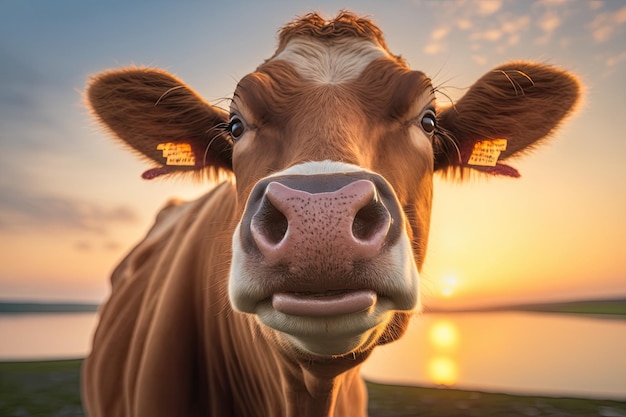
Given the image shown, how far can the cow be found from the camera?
169cm

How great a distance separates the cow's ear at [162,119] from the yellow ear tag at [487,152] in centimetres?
196

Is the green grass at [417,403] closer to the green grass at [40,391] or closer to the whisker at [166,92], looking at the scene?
the green grass at [40,391]

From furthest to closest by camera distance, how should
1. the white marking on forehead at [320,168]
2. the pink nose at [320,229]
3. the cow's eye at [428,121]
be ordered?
the cow's eye at [428,121] → the white marking on forehead at [320,168] → the pink nose at [320,229]

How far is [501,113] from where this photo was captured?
3832 millimetres

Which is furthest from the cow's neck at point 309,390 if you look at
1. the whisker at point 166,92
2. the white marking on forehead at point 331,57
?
the whisker at point 166,92

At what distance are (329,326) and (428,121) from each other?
65.6 inches

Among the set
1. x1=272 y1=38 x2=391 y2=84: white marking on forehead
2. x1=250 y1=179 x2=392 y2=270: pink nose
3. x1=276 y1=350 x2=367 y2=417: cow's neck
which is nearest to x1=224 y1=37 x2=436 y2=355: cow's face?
x1=250 y1=179 x2=392 y2=270: pink nose

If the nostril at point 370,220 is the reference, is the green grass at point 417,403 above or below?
below

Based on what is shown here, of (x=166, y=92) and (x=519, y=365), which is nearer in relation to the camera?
(x=166, y=92)

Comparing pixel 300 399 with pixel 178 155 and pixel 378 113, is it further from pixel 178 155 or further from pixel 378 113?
pixel 178 155

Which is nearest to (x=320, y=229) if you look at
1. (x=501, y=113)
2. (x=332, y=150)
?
(x=332, y=150)

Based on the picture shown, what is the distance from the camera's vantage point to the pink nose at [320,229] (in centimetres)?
162

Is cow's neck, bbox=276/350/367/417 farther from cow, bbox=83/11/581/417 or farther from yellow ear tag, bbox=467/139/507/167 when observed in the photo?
yellow ear tag, bbox=467/139/507/167

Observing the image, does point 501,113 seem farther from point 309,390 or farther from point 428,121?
point 309,390
